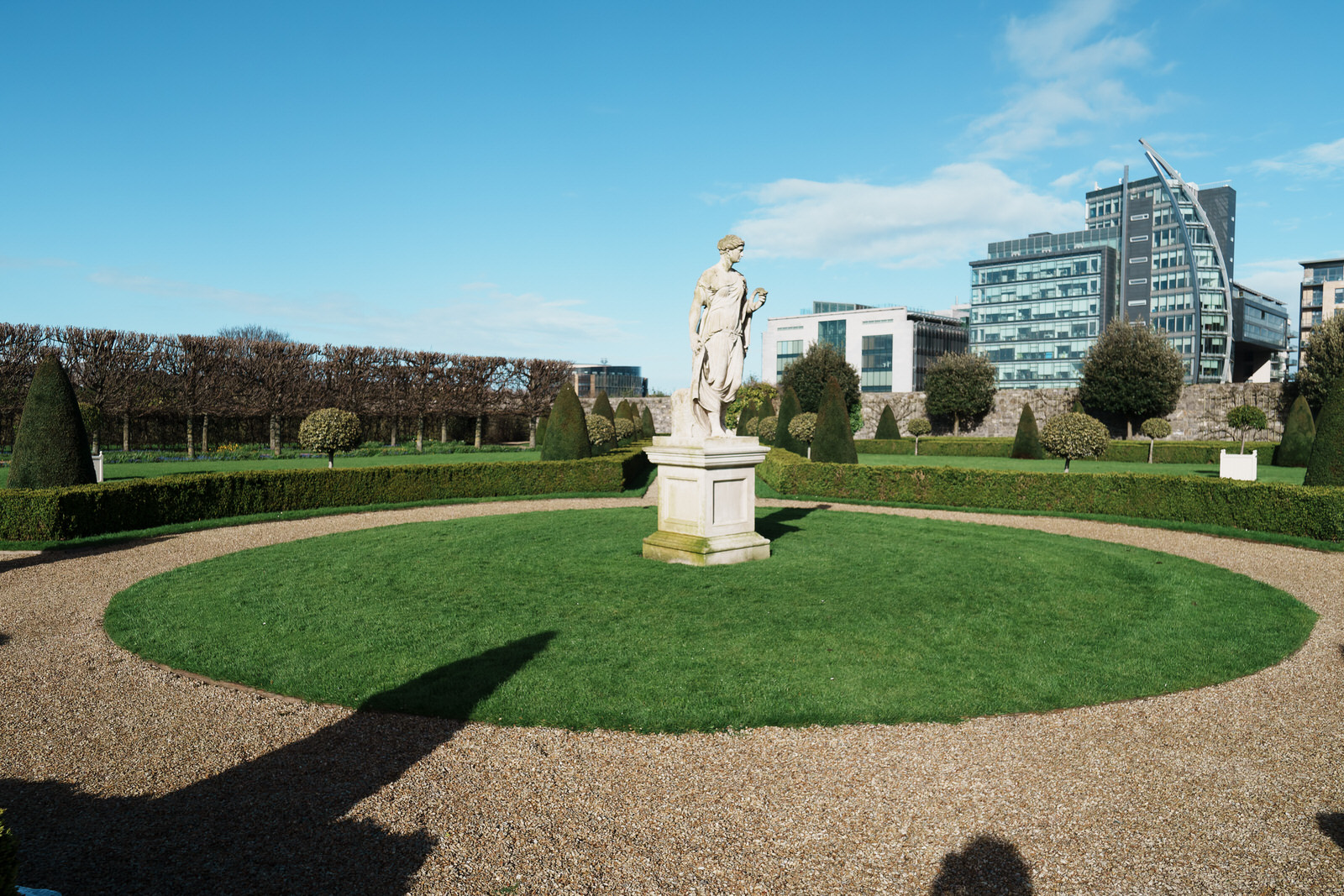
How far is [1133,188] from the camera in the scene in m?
110

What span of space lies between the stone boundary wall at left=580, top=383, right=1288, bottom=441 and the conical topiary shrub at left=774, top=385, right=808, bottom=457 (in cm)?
1284

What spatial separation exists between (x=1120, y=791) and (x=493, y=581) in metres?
7.40

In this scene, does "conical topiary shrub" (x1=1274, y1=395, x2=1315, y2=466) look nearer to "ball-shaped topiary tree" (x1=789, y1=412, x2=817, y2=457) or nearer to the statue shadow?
"ball-shaped topiary tree" (x1=789, y1=412, x2=817, y2=457)

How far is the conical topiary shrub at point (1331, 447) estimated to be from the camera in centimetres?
1554

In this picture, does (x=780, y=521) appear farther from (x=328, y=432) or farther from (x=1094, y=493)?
(x=328, y=432)

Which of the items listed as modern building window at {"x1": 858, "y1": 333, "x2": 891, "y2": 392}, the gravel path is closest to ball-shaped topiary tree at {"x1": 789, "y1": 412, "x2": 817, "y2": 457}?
the gravel path

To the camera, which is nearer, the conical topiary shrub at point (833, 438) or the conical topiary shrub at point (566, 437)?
the conical topiary shrub at point (566, 437)

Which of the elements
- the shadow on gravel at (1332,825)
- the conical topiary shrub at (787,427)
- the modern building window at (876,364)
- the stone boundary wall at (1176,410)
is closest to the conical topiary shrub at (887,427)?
the stone boundary wall at (1176,410)

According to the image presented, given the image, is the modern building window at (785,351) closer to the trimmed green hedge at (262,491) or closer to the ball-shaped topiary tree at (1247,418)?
the ball-shaped topiary tree at (1247,418)

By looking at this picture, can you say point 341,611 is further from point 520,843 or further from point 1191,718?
point 1191,718

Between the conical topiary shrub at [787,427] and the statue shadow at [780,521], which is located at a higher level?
the conical topiary shrub at [787,427]

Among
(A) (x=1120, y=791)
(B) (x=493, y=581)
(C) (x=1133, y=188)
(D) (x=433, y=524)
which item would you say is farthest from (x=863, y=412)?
(C) (x=1133, y=188)

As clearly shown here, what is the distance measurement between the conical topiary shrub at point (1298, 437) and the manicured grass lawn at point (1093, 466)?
377mm

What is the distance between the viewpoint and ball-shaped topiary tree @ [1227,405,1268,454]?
38281mm
